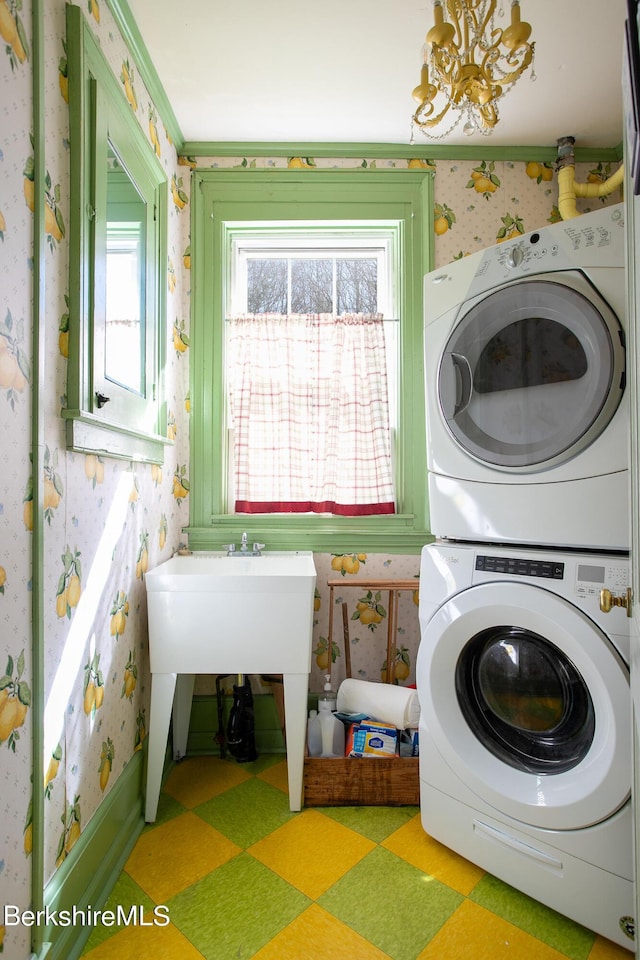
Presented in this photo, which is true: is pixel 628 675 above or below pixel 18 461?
below

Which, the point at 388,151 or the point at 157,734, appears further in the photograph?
the point at 388,151

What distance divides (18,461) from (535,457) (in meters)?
1.16

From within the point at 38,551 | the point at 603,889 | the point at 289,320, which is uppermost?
the point at 289,320

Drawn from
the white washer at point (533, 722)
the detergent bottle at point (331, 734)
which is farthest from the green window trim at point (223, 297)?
the white washer at point (533, 722)

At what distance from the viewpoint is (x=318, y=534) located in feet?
7.64

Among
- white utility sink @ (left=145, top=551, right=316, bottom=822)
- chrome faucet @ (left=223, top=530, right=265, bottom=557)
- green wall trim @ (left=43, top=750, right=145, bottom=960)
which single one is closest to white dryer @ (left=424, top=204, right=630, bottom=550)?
white utility sink @ (left=145, top=551, right=316, bottom=822)

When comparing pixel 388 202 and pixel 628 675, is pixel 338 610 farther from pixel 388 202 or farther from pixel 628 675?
pixel 388 202

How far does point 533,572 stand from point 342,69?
1791 mm

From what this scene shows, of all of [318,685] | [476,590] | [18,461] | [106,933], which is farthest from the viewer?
[318,685]

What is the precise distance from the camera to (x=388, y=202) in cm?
238

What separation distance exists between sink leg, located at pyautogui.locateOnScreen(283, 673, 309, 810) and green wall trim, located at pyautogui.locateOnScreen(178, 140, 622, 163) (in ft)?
6.88

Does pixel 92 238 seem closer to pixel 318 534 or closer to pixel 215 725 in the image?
pixel 318 534

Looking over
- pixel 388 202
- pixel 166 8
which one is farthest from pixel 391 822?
pixel 166 8
